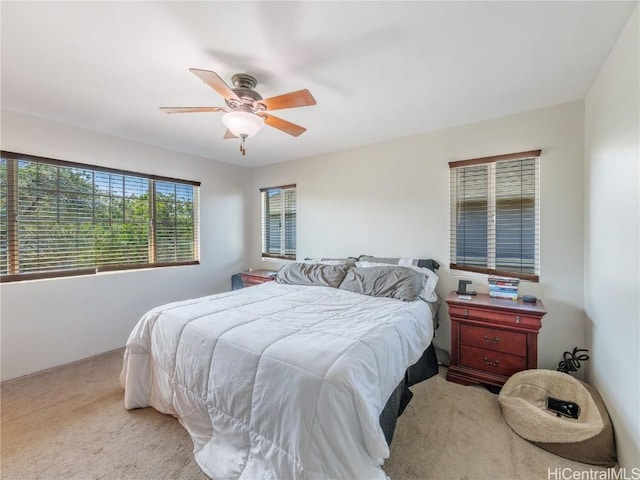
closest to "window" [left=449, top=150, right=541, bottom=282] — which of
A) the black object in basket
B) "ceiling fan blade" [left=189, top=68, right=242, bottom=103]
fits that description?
the black object in basket

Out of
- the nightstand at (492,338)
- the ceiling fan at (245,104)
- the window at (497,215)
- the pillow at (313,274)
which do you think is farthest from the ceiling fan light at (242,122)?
the nightstand at (492,338)

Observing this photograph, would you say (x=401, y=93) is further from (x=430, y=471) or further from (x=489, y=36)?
(x=430, y=471)

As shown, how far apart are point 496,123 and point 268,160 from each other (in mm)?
3031

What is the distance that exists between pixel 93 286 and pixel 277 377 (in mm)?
2883

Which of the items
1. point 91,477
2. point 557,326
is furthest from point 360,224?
point 91,477

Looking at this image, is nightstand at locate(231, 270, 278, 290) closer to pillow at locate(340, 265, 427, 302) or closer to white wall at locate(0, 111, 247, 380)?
white wall at locate(0, 111, 247, 380)

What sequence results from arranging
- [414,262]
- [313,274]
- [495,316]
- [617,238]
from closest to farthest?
1. [617,238]
2. [495,316]
3. [414,262]
4. [313,274]

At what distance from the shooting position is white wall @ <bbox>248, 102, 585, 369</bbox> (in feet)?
7.79

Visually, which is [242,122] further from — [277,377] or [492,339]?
[492,339]

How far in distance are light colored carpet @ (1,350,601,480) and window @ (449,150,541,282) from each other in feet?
3.96

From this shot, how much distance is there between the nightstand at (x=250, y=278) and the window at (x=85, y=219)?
73cm

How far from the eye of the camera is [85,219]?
3.01 meters

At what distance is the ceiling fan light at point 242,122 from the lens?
1840 millimetres

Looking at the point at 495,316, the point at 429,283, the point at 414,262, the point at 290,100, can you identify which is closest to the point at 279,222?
the point at 414,262
